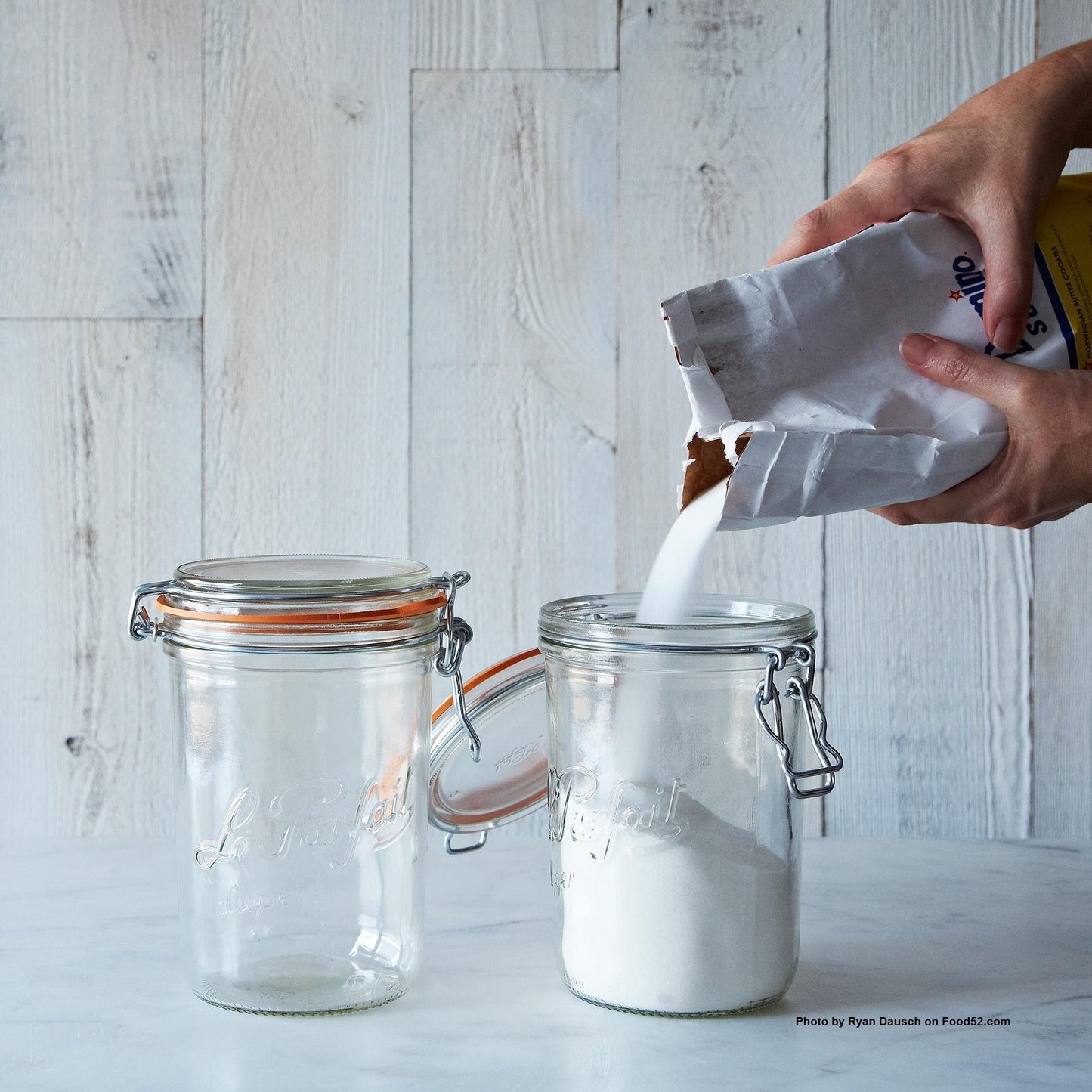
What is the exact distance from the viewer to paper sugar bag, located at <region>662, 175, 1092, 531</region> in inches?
25.0

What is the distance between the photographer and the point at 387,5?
106 centimetres

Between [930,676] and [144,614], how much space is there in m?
0.74

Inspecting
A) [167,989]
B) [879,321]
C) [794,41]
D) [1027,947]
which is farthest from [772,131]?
[167,989]

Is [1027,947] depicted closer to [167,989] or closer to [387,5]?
[167,989]

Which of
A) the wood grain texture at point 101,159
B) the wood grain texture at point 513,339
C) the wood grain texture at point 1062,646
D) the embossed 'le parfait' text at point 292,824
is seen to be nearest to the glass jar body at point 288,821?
the embossed 'le parfait' text at point 292,824

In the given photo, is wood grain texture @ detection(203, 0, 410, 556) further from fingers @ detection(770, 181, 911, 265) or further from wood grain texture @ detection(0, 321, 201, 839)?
fingers @ detection(770, 181, 911, 265)

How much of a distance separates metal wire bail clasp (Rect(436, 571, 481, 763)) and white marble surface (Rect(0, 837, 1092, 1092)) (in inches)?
6.2

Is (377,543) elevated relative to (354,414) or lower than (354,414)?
lower

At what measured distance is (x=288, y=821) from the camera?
64 cm

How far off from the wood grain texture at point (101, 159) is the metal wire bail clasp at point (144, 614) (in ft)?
1.66

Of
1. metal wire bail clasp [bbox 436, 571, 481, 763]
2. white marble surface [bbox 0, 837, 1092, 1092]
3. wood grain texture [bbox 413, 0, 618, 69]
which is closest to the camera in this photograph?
white marble surface [bbox 0, 837, 1092, 1092]

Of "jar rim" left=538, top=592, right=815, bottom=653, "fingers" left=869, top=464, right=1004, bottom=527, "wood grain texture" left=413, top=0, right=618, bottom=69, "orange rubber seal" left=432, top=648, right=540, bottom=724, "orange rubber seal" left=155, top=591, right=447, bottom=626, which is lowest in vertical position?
"orange rubber seal" left=432, top=648, right=540, bottom=724

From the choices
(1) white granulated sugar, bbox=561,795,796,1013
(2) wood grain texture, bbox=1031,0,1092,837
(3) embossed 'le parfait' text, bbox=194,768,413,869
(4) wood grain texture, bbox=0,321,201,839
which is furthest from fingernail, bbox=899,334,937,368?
(4) wood grain texture, bbox=0,321,201,839

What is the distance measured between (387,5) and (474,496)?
448 millimetres
